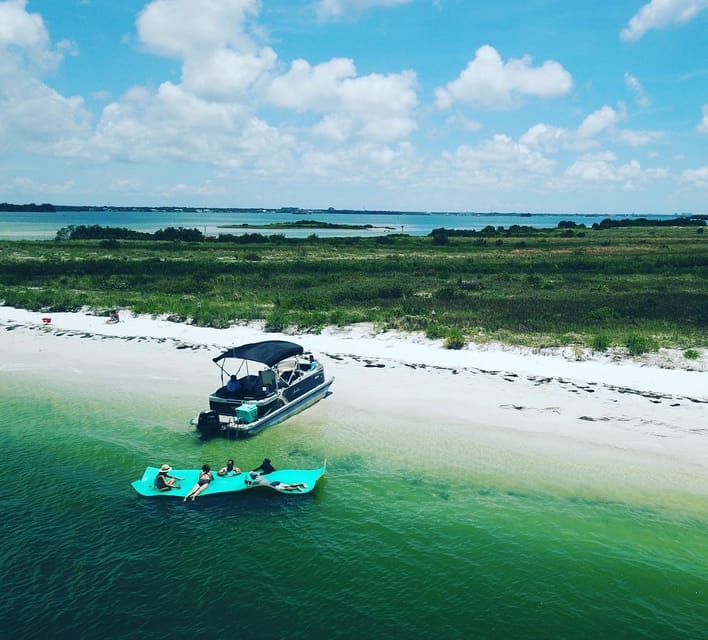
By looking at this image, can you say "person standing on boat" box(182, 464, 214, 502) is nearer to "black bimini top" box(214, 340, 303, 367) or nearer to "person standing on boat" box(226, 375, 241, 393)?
"person standing on boat" box(226, 375, 241, 393)

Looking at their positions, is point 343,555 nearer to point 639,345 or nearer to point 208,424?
point 208,424

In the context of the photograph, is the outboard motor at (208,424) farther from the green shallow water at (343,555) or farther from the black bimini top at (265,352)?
the black bimini top at (265,352)

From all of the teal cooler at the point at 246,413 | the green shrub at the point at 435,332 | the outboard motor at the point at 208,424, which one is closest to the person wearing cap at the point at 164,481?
the outboard motor at the point at 208,424

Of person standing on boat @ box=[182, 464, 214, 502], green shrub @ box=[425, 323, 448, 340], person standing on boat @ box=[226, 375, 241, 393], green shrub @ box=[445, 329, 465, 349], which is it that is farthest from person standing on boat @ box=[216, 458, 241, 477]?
green shrub @ box=[425, 323, 448, 340]

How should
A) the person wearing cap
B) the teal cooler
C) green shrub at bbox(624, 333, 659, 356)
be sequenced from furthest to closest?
1. green shrub at bbox(624, 333, 659, 356)
2. the teal cooler
3. the person wearing cap

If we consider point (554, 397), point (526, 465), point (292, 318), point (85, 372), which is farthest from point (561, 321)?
point (85, 372)

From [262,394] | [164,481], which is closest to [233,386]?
[262,394]
